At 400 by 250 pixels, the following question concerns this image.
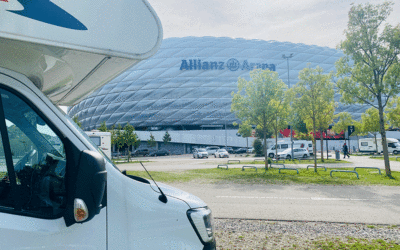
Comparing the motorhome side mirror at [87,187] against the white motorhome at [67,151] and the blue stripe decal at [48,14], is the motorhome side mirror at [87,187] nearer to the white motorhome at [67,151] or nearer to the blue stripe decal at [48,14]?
the white motorhome at [67,151]

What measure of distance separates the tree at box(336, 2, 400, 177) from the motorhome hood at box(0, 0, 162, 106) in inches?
541

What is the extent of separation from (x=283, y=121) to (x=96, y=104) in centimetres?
5331

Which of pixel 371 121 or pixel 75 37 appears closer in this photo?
pixel 75 37

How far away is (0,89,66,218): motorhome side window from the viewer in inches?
59.0

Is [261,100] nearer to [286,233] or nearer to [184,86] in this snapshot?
[286,233]

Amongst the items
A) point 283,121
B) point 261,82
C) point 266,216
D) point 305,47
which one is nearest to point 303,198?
point 266,216

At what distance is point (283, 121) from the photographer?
877 inches

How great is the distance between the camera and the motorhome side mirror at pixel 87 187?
1340 mm

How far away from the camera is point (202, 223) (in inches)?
75.3

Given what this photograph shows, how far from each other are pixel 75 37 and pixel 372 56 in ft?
48.1

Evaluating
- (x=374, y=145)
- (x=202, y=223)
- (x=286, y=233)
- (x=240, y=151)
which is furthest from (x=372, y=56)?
(x=240, y=151)

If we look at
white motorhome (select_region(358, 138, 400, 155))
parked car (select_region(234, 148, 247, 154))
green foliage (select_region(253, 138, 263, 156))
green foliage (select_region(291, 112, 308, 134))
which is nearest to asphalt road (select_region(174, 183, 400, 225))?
green foliage (select_region(291, 112, 308, 134))

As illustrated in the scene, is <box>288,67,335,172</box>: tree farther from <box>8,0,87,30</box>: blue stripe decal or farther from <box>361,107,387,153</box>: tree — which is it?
<box>361,107,387,153</box>: tree

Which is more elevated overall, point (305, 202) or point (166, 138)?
point (166, 138)
